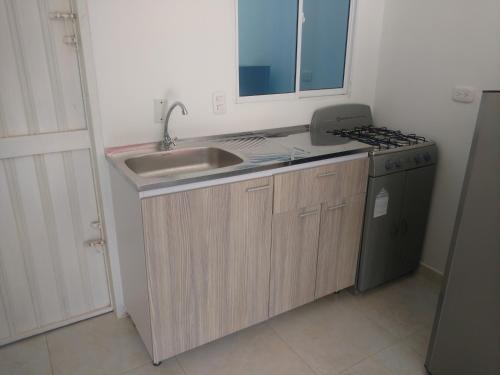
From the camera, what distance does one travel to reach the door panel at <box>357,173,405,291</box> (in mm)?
2225

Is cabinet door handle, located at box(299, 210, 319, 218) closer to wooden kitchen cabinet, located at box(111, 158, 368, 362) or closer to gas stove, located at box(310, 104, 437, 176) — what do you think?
wooden kitchen cabinet, located at box(111, 158, 368, 362)

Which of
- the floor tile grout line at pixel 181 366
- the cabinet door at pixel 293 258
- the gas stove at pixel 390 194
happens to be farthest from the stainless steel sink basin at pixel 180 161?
the floor tile grout line at pixel 181 366

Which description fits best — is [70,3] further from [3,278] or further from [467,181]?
[467,181]

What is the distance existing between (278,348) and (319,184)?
86 cm

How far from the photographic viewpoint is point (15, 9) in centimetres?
164

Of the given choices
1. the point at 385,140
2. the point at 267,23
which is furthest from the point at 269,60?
the point at 385,140

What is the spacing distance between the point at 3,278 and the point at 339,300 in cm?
181

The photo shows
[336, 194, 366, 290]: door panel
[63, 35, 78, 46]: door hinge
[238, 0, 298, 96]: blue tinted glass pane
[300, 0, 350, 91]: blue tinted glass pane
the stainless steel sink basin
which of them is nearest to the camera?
[63, 35, 78, 46]: door hinge

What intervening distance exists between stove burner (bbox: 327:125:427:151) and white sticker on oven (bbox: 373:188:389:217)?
0.25m

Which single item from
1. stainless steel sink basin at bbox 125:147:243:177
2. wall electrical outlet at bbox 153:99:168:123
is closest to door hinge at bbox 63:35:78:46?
wall electrical outlet at bbox 153:99:168:123

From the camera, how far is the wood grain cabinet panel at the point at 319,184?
1915 mm

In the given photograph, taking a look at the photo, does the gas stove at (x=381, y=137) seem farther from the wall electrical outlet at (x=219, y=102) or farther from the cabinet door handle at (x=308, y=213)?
the wall electrical outlet at (x=219, y=102)

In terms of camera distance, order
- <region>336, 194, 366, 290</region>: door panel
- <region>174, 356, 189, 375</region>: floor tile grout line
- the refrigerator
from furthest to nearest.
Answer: <region>336, 194, 366, 290</region>: door panel → <region>174, 356, 189, 375</region>: floor tile grout line → the refrigerator

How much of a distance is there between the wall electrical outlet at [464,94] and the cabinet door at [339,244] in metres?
0.78
